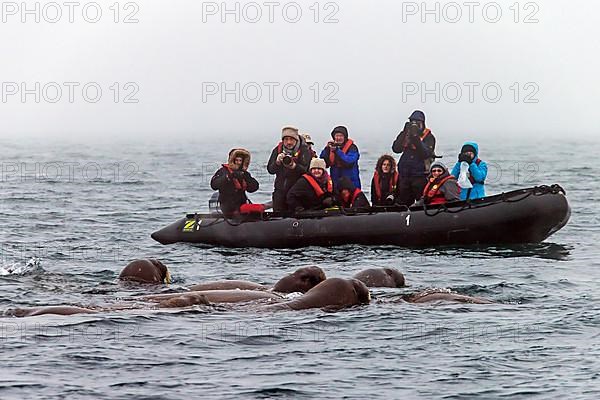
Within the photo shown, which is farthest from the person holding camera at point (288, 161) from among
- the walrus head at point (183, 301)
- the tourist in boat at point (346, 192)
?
the walrus head at point (183, 301)

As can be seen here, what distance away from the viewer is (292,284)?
1428 cm

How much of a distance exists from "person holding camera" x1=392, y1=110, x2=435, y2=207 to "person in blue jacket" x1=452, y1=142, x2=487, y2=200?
0.56 m

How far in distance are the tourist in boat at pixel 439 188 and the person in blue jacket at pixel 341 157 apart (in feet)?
5.67

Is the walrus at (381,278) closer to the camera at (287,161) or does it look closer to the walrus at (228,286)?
the walrus at (228,286)

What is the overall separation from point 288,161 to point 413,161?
2.18 m

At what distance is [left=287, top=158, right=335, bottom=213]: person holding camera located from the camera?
20.8 m

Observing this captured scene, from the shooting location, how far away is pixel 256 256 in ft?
65.1

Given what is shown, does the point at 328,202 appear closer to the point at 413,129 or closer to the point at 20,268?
the point at 413,129

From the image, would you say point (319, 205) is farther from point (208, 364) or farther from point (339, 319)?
point (208, 364)

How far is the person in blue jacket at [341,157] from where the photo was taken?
70.9 feet

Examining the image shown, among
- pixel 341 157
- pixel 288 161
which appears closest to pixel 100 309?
pixel 288 161

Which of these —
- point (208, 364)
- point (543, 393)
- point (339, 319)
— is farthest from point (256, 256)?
point (543, 393)

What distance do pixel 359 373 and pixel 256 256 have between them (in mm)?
9414

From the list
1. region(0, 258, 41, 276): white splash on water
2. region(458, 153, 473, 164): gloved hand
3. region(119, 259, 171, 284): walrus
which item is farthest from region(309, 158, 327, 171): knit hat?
region(119, 259, 171, 284): walrus
